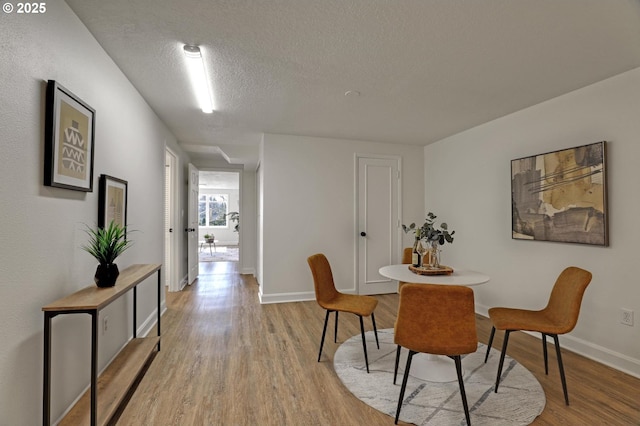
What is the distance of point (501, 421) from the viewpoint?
1792 millimetres

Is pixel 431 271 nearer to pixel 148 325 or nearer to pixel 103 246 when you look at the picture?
pixel 103 246

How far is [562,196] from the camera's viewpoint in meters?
2.82

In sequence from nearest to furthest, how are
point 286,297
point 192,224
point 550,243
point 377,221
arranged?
point 550,243 < point 286,297 < point 377,221 < point 192,224

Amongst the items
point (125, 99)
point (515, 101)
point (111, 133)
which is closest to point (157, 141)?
point (125, 99)

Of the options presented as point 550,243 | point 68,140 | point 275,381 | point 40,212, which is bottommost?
point 275,381

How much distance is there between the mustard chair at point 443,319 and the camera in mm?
1691

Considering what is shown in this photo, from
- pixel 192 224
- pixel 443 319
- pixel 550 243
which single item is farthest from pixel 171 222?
pixel 550 243

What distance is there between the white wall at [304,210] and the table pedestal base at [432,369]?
7.00 feet

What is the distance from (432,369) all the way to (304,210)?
2646mm

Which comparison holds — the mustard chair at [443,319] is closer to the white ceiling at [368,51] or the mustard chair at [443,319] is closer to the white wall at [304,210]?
the white ceiling at [368,51]

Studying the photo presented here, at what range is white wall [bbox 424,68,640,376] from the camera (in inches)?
94.7

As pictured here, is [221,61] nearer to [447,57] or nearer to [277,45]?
[277,45]

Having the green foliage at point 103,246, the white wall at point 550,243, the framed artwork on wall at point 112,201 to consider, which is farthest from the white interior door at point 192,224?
the white wall at point 550,243

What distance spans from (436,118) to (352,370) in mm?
2883
